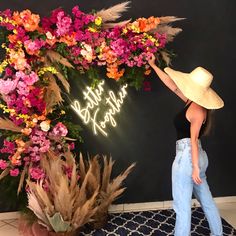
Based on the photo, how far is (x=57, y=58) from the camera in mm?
3535

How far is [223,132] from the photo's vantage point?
4.66 m

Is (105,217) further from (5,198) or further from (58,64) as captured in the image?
(58,64)

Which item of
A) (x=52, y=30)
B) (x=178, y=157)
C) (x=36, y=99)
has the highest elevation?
(x=52, y=30)

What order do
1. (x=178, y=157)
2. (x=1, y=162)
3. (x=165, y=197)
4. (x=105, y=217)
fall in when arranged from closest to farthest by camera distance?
(x=178, y=157)
(x=1, y=162)
(x=105, y=217)
(x=165, y=197)

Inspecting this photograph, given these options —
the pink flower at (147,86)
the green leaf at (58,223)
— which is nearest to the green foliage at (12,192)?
the green leaf at (58,223)

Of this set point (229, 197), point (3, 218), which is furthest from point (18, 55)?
point (229, 197)

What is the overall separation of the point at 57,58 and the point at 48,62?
12 centimetres

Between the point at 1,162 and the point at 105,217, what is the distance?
1.16 meters

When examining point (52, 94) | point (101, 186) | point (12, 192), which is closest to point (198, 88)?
point (52, 94)

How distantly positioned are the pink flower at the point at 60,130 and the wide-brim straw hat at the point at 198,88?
1.08 m

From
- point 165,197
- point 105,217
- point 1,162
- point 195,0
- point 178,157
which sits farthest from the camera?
point 165,197

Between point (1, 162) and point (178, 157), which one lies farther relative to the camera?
point (1, 162)

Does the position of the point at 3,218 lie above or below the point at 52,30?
below

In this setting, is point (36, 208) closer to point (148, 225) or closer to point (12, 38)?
point (148, 225)
